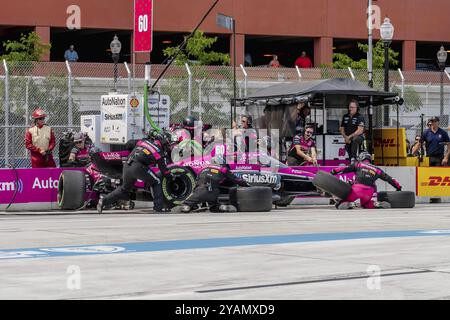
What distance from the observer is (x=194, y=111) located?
29.6 m

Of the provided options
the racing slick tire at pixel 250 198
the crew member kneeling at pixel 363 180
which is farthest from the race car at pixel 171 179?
the crew member kneeling at pixel 363 180

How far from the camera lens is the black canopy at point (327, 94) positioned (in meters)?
25.2

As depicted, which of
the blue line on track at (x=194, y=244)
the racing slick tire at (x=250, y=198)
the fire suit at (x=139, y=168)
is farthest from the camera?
the racing slick tire at (x=250, y=198)

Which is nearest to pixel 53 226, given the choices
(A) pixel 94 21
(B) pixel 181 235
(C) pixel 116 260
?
(B) pixel 181 235

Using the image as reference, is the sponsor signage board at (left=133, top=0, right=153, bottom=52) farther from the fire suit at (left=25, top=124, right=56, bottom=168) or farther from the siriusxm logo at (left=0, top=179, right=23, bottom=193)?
the siriusxm logo at (left=0, top=179, right=23, bottom=193)

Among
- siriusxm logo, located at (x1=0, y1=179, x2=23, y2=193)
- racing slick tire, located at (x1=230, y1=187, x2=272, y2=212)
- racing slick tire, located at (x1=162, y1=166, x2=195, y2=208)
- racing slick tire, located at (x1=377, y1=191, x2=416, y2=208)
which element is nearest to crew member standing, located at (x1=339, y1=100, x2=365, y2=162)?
racing slick tire, located at (x1=377, y1=191, x2=416, y2=208)

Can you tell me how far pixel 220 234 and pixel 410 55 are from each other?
37.9 meters

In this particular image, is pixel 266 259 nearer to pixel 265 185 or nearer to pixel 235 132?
pixel 265 185

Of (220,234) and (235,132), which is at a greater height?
(235,132)

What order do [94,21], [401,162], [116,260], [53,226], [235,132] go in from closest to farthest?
[116,260]
[53,226]
[235,132]
[401,162]
[94,21]

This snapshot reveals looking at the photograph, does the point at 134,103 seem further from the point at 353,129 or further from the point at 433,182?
the point at 433,182

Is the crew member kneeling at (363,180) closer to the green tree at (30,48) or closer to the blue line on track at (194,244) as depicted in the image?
the blue line on track at (194,244)

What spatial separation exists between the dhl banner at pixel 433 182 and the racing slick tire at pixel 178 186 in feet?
23.1
